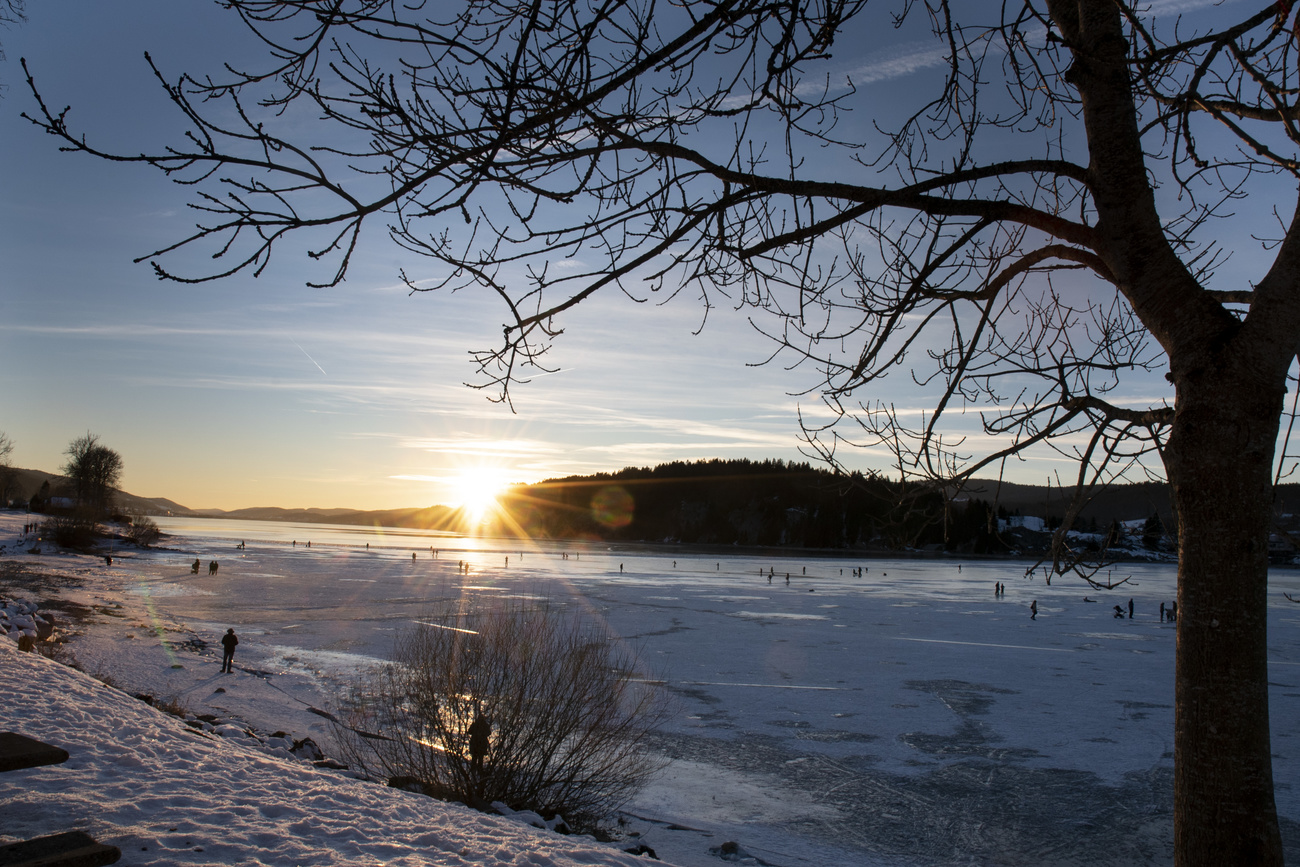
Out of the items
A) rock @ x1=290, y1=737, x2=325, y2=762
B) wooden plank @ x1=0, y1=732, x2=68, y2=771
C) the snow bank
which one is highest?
wooden plank @ x1=0, y1=732, x2=68, y2=771

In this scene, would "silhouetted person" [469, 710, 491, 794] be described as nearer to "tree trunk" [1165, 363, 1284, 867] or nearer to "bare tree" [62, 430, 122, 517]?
"tree trunk" [1165, 363, 1284, 867]

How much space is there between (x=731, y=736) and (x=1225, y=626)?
548 inches

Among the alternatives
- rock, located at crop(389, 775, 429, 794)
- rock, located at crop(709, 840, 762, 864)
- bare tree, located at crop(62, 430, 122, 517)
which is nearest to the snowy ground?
rock, located at crop(709, 840, 762, 864)

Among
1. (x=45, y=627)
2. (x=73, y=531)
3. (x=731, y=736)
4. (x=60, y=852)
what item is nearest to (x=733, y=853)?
(x=731, y=736)

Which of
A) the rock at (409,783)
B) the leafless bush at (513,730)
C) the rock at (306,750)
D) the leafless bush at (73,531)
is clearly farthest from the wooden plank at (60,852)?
the leafless bush at (73,531)

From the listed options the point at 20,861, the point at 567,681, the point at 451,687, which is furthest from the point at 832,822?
the point at 20,861

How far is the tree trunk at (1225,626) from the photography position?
275 cm

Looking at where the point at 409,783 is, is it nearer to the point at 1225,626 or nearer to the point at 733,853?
the point at 733,853

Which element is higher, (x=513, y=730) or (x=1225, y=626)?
(x=1225, y=626)

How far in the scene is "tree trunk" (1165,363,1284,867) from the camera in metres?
2.75

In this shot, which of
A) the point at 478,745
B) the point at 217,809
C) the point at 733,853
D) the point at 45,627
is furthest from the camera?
the point at 45,627

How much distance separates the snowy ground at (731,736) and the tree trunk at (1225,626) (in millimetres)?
3826

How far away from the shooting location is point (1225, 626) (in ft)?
9.06

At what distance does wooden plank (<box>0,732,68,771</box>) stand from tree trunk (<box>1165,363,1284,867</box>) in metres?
6.54
